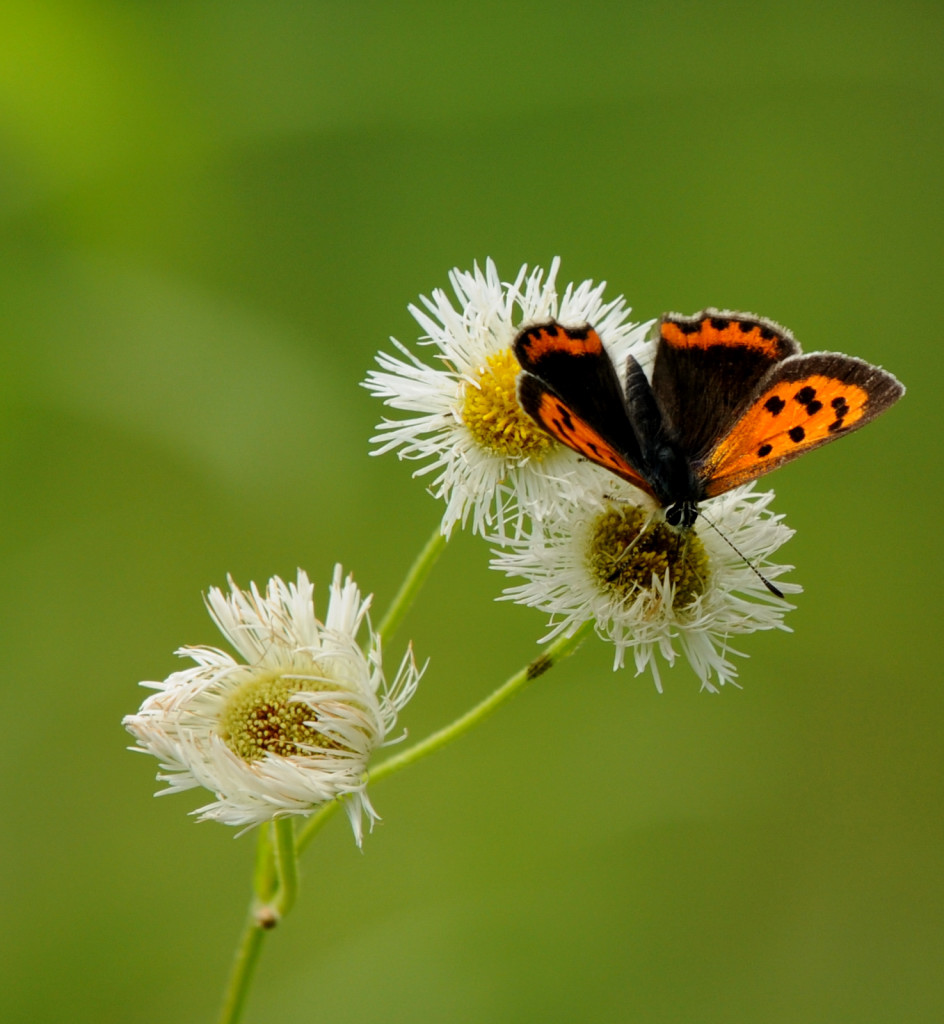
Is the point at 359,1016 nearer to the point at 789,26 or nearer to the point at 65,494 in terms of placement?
the point at 65,494

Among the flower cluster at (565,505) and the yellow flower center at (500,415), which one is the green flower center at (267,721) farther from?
the yellow flower center at (500,415)

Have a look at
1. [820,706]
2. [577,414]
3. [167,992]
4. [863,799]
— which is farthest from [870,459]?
[167,992]

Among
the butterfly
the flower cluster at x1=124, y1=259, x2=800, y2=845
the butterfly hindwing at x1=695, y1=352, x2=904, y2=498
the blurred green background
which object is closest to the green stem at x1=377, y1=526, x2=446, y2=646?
the flower cluster at x1=124, y1=259, x2=800, y2=845

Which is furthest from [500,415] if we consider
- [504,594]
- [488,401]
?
[504,594]

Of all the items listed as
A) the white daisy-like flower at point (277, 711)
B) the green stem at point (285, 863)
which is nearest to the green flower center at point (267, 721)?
the white daisy-like flower at point (277, 711)

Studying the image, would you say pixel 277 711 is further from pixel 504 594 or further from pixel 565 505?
pixel 565 505

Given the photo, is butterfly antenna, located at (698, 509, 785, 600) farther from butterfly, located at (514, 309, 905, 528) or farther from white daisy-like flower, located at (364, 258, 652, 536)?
white daisy-like flower, located at (364, 258, 652, 536)
